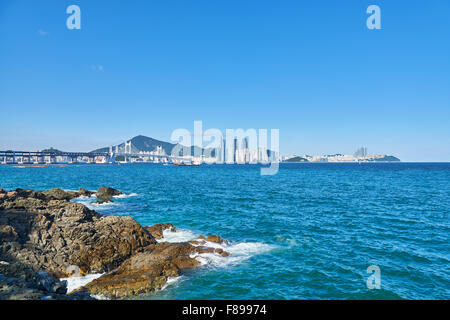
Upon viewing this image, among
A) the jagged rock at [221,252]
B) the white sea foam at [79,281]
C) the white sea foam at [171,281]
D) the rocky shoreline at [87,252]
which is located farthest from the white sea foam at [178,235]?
the white sea foam at [171,281]

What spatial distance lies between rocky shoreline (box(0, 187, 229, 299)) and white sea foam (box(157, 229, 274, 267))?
44cm

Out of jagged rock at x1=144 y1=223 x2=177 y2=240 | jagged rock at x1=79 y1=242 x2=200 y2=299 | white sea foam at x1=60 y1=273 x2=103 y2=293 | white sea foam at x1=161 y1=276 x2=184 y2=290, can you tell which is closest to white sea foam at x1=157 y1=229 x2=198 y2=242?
jagged rock at x1=144 y1=223 x2=177 y2=240

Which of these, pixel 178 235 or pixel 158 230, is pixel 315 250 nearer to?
pixel 178 235

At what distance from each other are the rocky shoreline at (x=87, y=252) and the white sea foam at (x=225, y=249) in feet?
1.46

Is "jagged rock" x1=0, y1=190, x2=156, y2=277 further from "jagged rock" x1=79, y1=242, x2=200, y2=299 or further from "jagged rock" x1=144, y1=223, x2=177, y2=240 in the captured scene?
"jagged rock" x1=144, y1=223, x2=177, y2=240

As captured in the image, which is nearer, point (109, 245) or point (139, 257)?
point (139, 257)

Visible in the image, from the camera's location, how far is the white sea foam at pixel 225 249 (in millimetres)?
15258

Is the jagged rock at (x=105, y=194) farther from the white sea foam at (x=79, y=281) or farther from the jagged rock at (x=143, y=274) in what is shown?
the white sea foam at (x=79, y=281)
